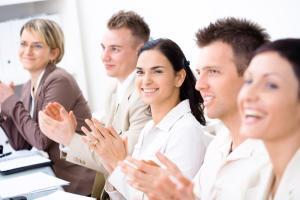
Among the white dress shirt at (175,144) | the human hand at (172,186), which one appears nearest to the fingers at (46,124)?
the white dress shirt at (175,144)

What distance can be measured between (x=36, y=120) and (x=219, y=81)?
1282 millimetres

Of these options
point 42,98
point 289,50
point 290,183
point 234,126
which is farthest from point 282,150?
point 42,98

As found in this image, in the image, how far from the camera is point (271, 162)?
126 cm

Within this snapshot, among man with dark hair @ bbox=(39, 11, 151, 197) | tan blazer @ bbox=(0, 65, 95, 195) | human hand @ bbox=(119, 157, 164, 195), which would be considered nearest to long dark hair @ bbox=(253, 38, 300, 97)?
human hand @ bbox=(119, 157, 164, 195)

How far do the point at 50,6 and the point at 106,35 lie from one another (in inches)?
53.5

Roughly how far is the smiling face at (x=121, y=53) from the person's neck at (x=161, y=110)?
43cm

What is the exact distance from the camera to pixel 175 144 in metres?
1.76

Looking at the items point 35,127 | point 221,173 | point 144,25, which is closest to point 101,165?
point 35,127

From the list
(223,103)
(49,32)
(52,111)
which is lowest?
(52,111)

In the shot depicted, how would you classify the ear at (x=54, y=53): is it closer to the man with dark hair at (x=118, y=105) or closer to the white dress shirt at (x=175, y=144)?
the man with dark hair at (x=118, y=105)

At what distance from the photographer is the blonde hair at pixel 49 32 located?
8.92 feet

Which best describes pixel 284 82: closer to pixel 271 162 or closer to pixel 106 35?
pixel 271 162

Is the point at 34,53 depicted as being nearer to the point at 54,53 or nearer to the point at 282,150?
the point at 54,53

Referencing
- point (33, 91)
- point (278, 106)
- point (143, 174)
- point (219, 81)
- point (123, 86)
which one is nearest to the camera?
point (278, 106)
